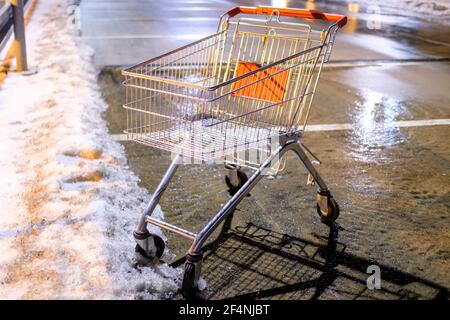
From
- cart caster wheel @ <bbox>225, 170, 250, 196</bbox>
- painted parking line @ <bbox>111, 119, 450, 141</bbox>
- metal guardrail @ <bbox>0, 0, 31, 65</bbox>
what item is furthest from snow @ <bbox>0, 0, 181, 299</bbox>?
painted parking line @ <bbox>111, 119, 450, 141</bbox>

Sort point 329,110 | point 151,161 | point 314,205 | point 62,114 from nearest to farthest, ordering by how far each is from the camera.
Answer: point 314,205, point 151,161, point 62,114, point 329,110

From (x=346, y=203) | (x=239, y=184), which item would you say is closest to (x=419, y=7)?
(x=346, y=203)

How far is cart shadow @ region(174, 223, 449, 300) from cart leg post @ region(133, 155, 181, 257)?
0.18 m

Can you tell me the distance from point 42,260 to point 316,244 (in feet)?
5.59

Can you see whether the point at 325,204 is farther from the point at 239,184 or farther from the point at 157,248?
the point at 157,248

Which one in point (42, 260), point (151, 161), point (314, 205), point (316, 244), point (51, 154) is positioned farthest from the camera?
point (151, 161)

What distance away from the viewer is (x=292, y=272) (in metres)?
3.20

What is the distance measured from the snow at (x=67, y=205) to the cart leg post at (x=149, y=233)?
107mm

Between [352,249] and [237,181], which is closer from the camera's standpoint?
[352,249]

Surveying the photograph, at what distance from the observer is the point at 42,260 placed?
305 cm

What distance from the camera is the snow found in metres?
2.88

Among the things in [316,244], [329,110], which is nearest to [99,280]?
[316,244]

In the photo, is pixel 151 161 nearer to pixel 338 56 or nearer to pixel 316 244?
pixel 316 244

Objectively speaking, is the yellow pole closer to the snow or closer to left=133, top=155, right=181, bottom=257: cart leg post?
the snow
